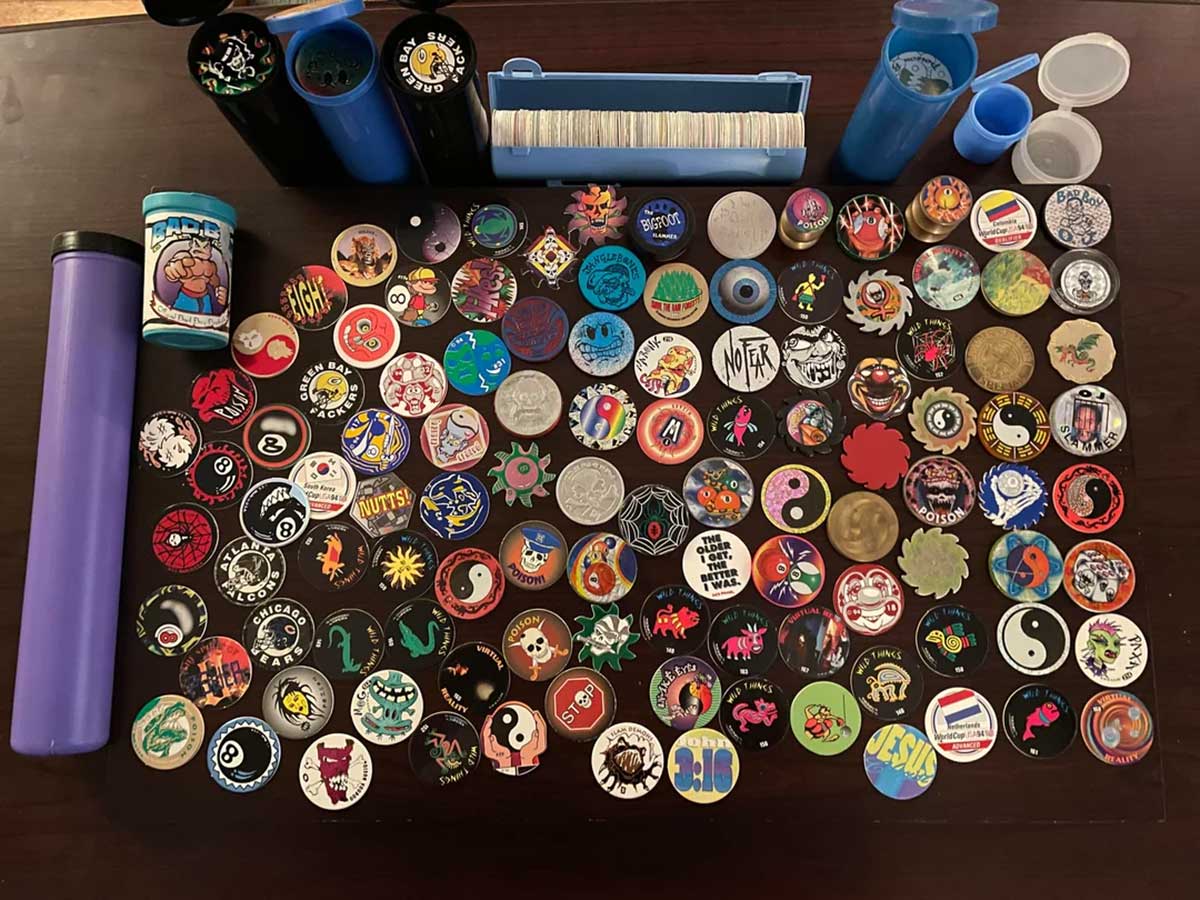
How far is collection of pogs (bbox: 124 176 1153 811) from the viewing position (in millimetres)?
782

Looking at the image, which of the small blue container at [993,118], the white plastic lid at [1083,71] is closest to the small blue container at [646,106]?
the small blue container at [993,118]

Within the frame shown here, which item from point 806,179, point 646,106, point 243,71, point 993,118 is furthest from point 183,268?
point 993,118

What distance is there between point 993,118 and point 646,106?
40cm

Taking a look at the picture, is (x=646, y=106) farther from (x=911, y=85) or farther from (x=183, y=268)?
(x=183, y=268)

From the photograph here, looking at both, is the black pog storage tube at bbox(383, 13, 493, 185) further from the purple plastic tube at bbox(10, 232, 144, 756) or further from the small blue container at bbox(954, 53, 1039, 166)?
the small blue container at bbox(954, 53, 1039, 166)

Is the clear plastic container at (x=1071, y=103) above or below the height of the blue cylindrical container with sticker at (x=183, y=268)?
above

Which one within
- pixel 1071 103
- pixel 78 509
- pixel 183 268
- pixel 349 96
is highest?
pixel 1071 103

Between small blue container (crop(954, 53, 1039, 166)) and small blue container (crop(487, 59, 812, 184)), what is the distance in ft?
0.64

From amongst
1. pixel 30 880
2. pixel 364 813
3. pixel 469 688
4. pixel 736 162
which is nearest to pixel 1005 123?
pixel 736 162

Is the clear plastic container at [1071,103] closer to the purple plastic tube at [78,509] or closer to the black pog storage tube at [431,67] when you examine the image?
the black pog storage tube at [431,67]

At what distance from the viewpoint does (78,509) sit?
771 millimetres

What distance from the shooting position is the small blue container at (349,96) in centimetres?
71

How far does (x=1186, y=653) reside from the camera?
84 centimetres

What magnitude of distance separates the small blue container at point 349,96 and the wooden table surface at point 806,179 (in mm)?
130
